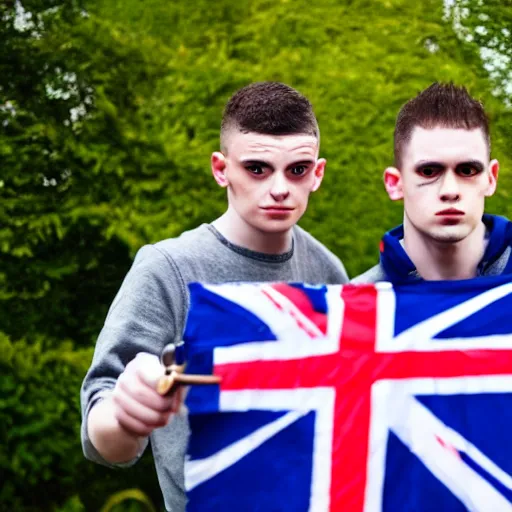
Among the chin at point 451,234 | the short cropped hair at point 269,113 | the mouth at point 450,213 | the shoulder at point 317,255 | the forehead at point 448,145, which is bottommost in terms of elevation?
the shoulder at point 317,255

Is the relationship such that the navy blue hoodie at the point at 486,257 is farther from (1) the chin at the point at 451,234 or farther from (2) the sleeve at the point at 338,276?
(2) the sleeve at the point at 338,276

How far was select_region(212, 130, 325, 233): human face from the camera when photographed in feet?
7.91

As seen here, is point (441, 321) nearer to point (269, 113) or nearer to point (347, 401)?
point (347, 401)

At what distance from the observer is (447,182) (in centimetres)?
226

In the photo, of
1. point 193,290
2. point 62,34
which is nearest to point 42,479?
point 62,34

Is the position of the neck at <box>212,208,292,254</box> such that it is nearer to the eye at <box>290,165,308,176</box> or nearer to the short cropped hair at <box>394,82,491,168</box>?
the eye at <box>290,165,308,176</box>

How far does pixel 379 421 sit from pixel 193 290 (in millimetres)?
493

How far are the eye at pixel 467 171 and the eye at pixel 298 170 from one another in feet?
1.34

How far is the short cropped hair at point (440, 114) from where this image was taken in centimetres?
234

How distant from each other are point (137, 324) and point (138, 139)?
281cm

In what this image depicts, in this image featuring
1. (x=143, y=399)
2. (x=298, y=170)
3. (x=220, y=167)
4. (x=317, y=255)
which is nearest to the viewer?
(x=143, y=399)

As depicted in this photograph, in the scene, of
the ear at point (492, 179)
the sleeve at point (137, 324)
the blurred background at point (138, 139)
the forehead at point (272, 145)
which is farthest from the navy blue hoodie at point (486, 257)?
the blurred background at point (138, 139)

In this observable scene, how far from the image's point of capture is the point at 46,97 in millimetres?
5387

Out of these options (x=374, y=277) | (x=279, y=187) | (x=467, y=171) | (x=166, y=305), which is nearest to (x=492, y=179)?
(x=467, y=171)
